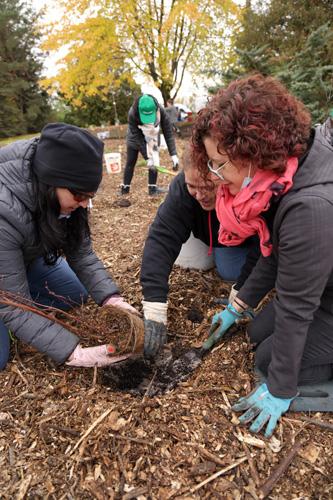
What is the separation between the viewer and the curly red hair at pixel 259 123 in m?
1.19

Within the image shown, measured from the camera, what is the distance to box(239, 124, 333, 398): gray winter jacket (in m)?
1.23

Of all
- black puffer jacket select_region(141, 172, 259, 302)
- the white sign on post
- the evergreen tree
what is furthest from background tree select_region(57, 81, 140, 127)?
black puffer jacket select_region(141, 172, 259, 302)

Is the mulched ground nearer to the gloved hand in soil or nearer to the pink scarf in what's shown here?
the gloved hand in soil

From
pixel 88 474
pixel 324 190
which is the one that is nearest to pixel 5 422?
pixel 88 474

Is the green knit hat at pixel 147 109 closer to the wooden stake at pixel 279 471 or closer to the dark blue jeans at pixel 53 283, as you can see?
the dark blue jeans at pixel 53 283

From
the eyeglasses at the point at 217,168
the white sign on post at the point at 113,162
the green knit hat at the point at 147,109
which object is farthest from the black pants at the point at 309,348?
the white sign on post at the point at 113,162

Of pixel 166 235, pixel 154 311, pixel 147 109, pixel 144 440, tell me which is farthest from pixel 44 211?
pixel 147 109

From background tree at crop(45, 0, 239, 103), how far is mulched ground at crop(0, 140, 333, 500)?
1025 centimetres

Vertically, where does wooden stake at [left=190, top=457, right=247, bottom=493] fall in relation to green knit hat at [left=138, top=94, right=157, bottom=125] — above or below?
below

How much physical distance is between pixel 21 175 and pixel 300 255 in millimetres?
1254

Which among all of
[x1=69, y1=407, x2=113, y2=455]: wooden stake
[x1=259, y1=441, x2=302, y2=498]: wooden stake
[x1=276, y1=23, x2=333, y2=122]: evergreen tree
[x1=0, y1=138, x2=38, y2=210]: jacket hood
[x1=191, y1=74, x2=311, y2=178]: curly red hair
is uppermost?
[x1=276, y1=23, x2=333, y2=122]: evergreen tree

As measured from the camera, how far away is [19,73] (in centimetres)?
1675

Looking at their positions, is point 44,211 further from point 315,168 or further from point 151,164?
point 151,164

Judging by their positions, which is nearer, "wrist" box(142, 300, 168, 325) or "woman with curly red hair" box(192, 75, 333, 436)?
"woman with curly red hair" box(192, 75, 333, 436)
